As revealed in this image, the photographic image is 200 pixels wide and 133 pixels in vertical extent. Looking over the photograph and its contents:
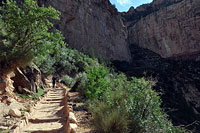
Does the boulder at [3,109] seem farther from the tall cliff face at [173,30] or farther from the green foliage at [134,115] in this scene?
the tall cliff face at [173,30]

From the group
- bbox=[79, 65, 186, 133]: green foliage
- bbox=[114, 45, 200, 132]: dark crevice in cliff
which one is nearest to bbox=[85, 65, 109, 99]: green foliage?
bbox=[79, 65, 186, 133]: green foliage

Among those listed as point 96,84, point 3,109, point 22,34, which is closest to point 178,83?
point 96,84

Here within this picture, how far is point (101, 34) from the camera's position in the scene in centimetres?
3088

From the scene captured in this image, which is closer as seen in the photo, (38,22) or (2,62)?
(2,62)

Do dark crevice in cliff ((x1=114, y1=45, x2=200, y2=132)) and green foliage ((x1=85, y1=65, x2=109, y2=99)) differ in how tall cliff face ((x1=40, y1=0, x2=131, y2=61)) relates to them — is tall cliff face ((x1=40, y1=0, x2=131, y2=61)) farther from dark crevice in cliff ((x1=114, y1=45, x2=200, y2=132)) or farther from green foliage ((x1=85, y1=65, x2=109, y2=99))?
green foliage ((x1=85, y1=65, x2=109, y2=99))

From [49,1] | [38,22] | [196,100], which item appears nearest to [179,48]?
[196,100]

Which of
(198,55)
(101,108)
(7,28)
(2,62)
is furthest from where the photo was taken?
(198,55)

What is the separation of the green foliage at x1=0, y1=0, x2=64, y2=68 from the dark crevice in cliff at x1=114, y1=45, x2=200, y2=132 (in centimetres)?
1560

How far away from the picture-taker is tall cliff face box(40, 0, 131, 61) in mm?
23625

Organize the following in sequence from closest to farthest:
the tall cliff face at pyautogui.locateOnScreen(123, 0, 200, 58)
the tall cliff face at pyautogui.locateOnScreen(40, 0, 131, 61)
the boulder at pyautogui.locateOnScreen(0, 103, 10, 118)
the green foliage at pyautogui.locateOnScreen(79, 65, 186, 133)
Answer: the green foliage at pyautogui.locateOnScreen(79, 65, 186, 133) → the boulder at pyautogui.locateOnScreen(0, 103, 10, 118) → the tall cliff face at pyautogui.locateOnScreen(40, 0, 131, 61) → the tall cliff face at pyautogui.locateOnScreen(123, 0, 200, 58)

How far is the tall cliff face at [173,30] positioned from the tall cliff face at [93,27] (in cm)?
709

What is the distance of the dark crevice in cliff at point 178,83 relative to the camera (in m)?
19.6

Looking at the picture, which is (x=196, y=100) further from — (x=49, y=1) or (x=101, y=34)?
(x=49, y=1)

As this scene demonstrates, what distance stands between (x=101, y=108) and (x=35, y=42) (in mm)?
4646
